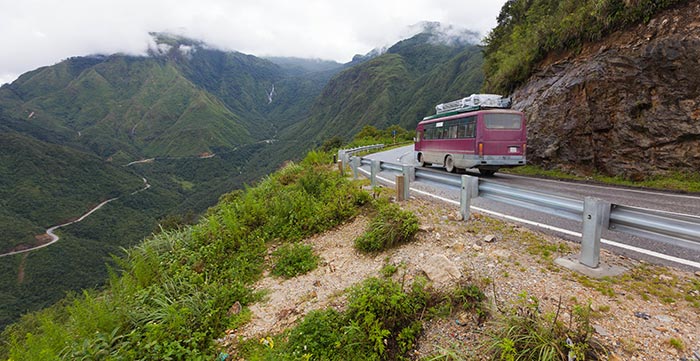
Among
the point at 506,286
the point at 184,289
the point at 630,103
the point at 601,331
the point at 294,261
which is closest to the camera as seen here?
the point at 601,331

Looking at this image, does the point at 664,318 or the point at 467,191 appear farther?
the point at 467,191

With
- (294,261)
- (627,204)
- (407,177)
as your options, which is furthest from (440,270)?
(627,204)

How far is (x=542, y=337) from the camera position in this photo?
7.56ft

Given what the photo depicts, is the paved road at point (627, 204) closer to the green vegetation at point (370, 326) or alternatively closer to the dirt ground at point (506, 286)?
the dirt ground at point (506, 286)

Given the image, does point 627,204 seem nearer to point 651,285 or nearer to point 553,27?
point 651,285

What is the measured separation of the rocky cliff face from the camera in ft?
29.7

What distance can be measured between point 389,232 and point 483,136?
8197 millimetres

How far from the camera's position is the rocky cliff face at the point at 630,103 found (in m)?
9.04

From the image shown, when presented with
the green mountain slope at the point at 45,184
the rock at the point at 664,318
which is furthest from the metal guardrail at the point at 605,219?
the green mountain slope at the point at 45,184

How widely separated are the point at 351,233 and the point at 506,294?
299 centimetres

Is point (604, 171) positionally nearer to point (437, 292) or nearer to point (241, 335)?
point (437, 292)

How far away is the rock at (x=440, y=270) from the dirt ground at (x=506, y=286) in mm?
14

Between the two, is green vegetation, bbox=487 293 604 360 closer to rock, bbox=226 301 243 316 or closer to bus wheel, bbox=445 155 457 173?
rock, bbox=226 301 243 316

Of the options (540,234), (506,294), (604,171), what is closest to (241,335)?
(506,294)
